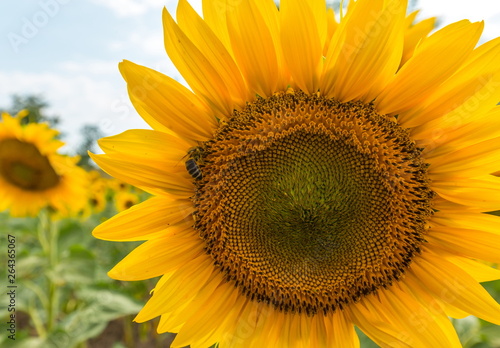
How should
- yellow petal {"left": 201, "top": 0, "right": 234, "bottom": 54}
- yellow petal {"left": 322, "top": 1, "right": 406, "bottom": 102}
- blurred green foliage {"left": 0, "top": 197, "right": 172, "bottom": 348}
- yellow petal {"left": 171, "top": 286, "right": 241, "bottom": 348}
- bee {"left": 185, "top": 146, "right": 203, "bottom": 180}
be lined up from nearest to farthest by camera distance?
yellow petal {"left": 322, "top": 1, "right": 406, "bottom": 102} → yellow petal {"left": 201, "top": 0, "right": 234, "bottom": 54} → bee {"left": 185, "top": 146, "right": 203, "bottom": 180} → yellow petal {"left": 171, "top": 286, "right": 241, "bottom": 348} → blurred green foliage {"left": 0, "top": 197, "right": 172, "bottom": 348}

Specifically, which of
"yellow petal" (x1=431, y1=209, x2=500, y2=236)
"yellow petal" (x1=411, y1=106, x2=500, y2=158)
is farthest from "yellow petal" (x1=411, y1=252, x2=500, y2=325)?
"yellow petal" (x1=411, y1=106, x2=500, y2=158)

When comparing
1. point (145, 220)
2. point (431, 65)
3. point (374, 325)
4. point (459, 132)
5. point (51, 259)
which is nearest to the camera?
point (431, 65)

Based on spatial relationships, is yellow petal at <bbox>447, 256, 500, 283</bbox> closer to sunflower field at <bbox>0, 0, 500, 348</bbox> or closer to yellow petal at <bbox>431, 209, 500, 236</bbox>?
sunflower field at <bbox>0, 0, 500, 348</bbox>

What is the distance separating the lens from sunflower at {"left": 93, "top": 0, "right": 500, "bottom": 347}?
1668mm

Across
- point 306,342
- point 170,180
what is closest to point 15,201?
point 170,180

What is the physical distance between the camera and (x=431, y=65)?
1.64 meters

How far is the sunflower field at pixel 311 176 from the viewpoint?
5.47 ft

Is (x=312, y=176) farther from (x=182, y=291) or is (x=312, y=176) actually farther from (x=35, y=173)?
(x=35, y=173)

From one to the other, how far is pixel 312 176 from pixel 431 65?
0.73m

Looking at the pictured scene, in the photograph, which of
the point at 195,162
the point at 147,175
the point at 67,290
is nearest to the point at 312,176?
the point at 195,162

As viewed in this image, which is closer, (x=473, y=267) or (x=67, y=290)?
(x=473, y=267)

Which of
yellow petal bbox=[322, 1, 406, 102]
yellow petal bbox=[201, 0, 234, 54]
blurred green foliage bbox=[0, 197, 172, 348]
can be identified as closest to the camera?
yellow petal bbox=[322, 1, 406, 102]

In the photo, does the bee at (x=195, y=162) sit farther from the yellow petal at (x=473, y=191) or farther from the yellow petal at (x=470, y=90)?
the yellow petal at (x=473, y=191)

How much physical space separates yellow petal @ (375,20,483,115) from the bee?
920 millimetres
